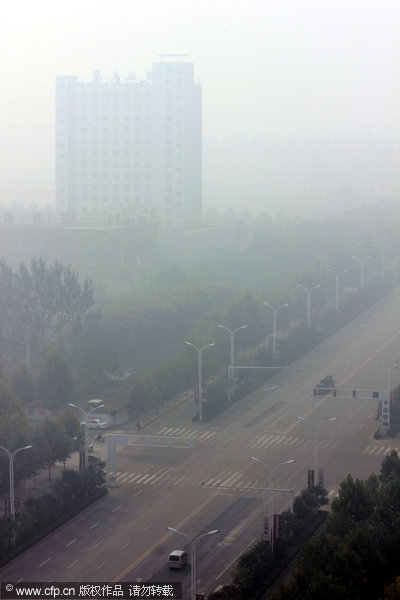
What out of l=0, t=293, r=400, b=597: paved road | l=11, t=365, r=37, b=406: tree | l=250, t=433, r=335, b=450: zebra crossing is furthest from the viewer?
l=11, t=365, r=37, b=406: tree

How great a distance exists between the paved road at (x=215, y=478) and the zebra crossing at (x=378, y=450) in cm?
1

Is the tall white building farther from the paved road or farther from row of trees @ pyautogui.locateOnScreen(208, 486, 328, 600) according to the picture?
row of trees @ pyautogui.locateOnScreen(208, 486, 328, 600)

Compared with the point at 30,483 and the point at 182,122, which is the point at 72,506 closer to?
the point at 30,483

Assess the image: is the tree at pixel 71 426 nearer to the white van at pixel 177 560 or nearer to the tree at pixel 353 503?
the white van at pixel 177 560

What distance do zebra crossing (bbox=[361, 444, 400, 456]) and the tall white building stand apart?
19.3 m

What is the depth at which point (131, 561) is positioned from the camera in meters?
10.8

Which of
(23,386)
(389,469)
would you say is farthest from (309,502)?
(23,386)

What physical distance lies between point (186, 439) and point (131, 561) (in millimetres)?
4980

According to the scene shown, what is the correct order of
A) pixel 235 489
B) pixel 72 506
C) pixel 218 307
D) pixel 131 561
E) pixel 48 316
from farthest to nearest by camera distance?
pixel 218 307 → pixel 48 316 → pixel 235 489 → pixel 72 506 → pixel 131 561

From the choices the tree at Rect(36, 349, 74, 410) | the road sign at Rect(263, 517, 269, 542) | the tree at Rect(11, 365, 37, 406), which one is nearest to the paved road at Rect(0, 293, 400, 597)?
the road sign at Rect(263, 517, 269, 542)

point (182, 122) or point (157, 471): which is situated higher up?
point (182, 122)

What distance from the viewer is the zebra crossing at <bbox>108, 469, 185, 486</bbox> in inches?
544

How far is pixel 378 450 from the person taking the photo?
15211 mm

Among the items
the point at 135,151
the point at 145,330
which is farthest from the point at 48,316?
the point at 135,151
